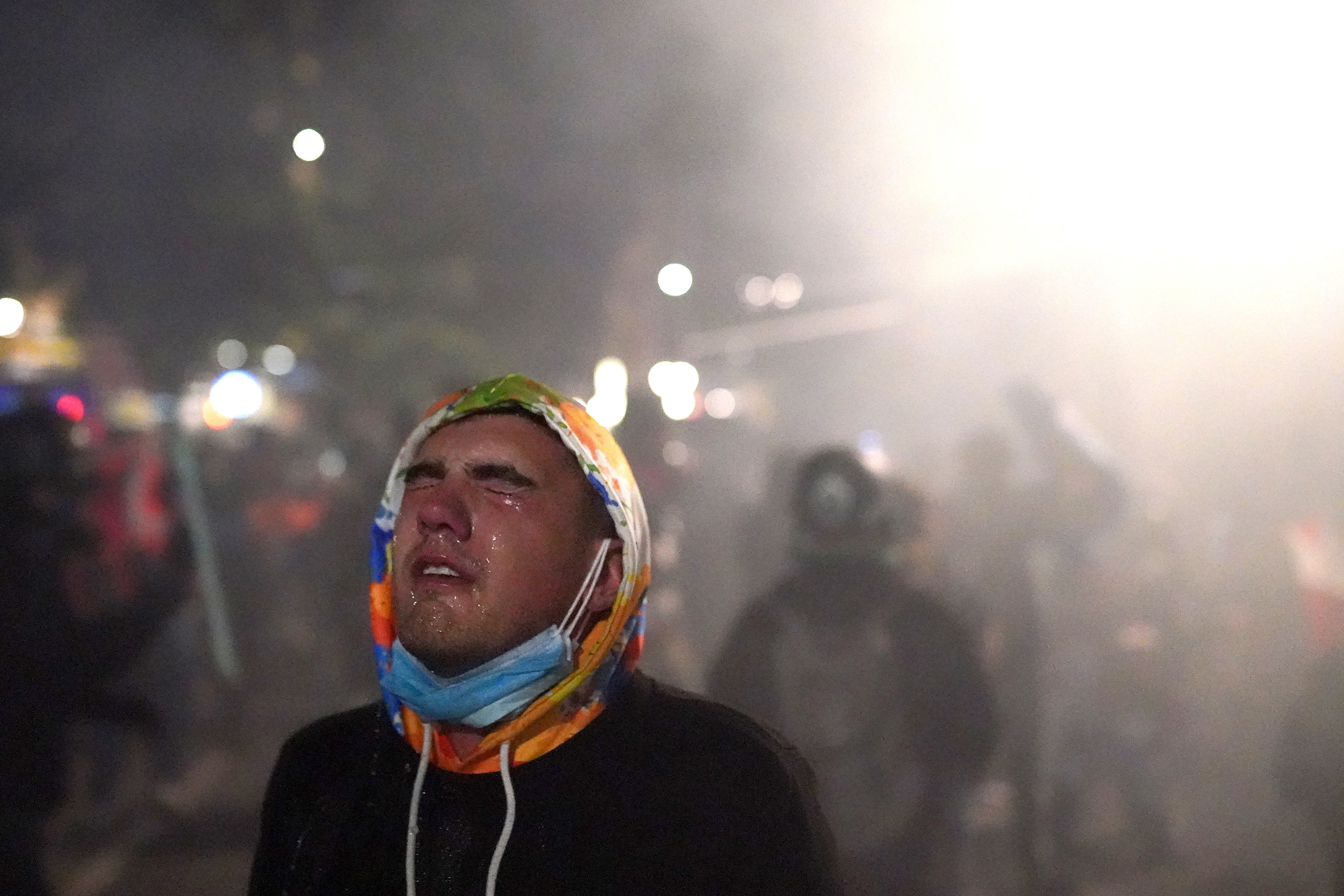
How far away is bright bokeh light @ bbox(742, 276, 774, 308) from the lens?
550cm

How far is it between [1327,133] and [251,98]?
13.7 feet

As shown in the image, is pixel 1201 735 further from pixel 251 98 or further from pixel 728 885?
pixel 251 98

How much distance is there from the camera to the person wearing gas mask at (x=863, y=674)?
3.46 m

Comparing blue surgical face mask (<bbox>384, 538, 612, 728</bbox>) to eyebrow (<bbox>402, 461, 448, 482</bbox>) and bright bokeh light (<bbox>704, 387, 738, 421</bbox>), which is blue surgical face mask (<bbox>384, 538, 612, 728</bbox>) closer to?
eyebrow (<bbox>402, 461, 448, 482</bbox>)

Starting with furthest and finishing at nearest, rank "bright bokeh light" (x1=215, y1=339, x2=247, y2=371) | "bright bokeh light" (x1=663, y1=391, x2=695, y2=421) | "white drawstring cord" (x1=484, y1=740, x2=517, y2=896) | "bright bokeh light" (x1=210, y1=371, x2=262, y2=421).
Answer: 1. "bright bokeh light" (x1=215, y1=339, x2=247, y2=371)
2. "bright bokeh light" (x1=210, y1=371, x2=262, y2=421)
3. "bright bokeh light" (x1=663, y1=391, x2=695, y2=421)
4. "white drawstring cord" (x1=484, y1=740, x2=517, y2=896)

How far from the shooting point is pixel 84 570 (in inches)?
173

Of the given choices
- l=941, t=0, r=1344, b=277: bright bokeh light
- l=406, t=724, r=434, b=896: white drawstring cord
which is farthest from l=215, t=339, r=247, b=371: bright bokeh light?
l=406, t=724, r=434, b=896: white drawstring cord

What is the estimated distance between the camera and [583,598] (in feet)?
5.31

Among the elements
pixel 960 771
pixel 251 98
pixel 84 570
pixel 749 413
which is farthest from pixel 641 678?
pixel 749 413

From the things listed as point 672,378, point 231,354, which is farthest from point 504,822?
point 231,354

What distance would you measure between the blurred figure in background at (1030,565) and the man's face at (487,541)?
115 inches

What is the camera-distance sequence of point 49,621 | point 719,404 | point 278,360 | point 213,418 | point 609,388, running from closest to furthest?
1. point 49,621
2. point 719,404
3. point 609,388
4. point 213,418
5. point 278,360

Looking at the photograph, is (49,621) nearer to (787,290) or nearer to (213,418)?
(787,290)

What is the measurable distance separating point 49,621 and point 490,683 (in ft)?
10.2
